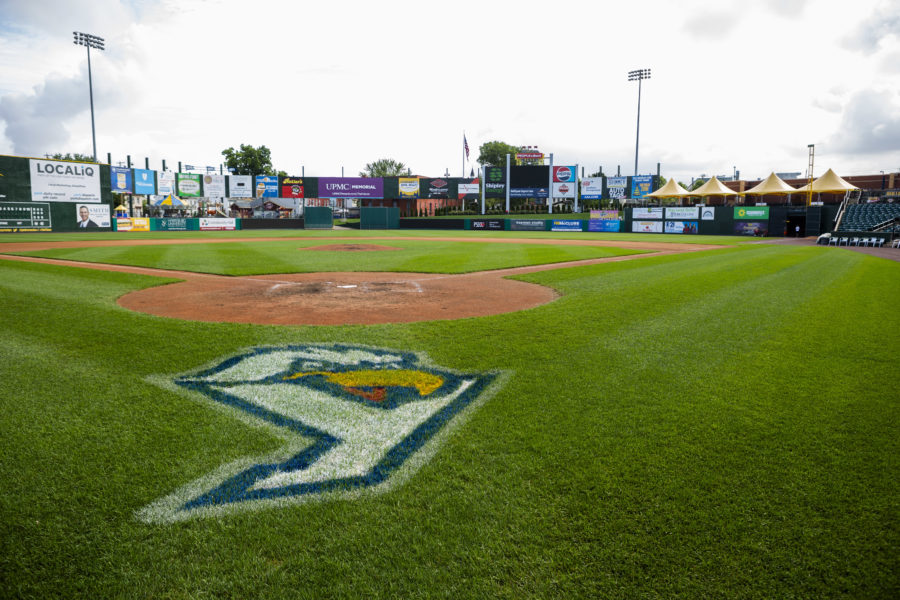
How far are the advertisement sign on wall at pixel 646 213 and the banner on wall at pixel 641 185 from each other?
72.2 feet

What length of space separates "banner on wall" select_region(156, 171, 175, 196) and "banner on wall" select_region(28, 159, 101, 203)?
2349 cm

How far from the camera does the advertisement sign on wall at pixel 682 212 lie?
43.0 meters

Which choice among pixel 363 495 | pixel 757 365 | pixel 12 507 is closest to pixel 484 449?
pixel 363 495

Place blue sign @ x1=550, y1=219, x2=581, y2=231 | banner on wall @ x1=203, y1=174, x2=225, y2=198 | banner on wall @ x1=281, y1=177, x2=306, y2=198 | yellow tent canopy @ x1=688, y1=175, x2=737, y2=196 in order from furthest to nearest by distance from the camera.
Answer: banner on wall @ x1=281, y1=177, x2=306, y2=198 → banner on wall @ x1=203, y1=174, x2=225, y2=198 → yellow tent canopy @ x1=688, y1=175, x2=737, y2=196 → blue sign @ x1=550, y1=219, x2=581, y2=231

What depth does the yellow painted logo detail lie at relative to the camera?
15.3 ft

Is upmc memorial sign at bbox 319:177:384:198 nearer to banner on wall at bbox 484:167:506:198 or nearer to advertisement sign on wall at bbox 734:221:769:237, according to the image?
banner on wall at bbox 484:167:506:198

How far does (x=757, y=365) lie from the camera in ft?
17.3

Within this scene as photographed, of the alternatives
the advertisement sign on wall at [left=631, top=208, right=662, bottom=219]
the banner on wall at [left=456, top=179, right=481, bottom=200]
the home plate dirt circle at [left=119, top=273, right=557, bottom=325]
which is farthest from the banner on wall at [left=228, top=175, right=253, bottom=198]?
the home plate dirt circle at [left=119, top=273, right=557, bottom=325]

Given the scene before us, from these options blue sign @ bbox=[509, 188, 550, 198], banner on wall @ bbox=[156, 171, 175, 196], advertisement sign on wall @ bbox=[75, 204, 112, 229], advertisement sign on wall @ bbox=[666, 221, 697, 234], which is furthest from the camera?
blue sign @ bbox=[509, 188, 550, 198]

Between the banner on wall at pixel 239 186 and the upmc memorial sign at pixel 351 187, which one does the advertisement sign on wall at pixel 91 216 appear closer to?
the banner on wall at pixel 239 186

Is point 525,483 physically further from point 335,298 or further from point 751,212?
point 751,212

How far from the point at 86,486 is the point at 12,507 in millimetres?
317

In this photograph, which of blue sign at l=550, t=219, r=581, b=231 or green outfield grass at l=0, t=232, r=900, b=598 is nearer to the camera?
green outfield grass at l=0, t=232, r=900, b=598

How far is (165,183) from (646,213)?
53.7m
